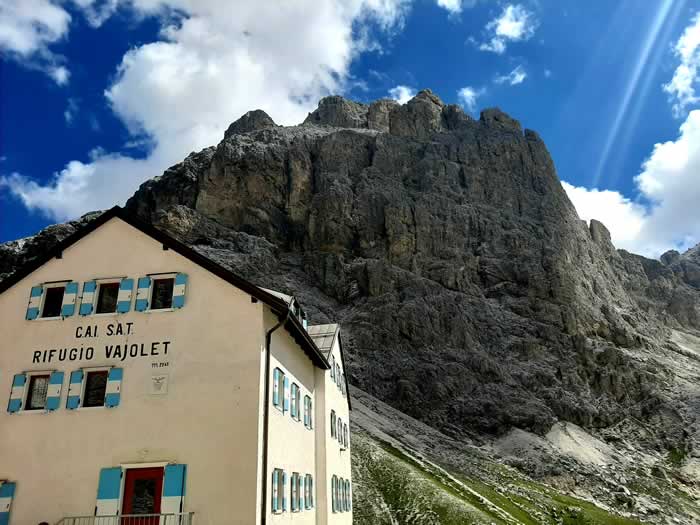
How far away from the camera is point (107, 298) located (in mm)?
25625

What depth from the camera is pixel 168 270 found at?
2567cm

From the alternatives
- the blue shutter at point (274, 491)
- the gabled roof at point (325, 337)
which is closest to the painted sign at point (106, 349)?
the blue shutter at point (274, 491)

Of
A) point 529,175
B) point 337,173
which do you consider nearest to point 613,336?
point 529,175

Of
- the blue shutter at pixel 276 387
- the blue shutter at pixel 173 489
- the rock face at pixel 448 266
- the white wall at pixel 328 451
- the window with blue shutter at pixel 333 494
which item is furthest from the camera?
the rock face at pixel 448 266

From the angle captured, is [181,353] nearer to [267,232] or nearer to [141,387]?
[141,387]

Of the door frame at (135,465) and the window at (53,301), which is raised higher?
the window at (53,301)

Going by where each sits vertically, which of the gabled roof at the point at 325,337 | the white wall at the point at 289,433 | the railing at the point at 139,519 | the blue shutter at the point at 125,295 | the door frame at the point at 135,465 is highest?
the gabled roof at the point at 325,337

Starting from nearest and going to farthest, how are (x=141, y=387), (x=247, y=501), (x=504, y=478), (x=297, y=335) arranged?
(x=247, y=501)
(x=141, y=387)
(x=297, y=335)
(x=504, y=478)

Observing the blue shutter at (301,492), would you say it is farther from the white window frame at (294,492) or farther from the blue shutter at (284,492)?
the blue shutter at (284,492)

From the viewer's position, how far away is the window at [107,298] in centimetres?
2528

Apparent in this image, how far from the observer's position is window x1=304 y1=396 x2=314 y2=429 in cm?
3070

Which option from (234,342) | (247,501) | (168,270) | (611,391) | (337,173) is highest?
(337,173)

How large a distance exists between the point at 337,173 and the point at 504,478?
361 ft

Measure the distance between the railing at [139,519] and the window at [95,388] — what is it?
14.2ft
